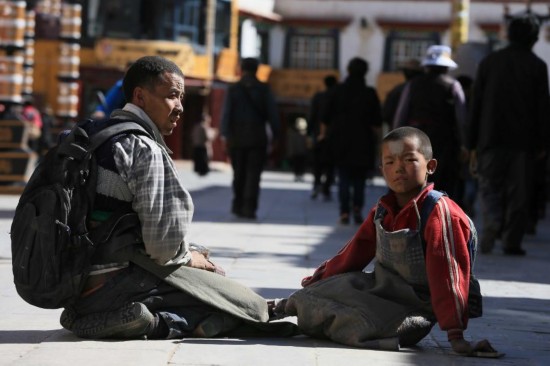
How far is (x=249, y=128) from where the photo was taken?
16.8 meters

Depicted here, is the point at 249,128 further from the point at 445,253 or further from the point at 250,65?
the point at 445,253

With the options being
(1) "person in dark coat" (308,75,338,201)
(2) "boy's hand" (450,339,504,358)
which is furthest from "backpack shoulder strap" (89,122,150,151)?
(1) "person in dark coat" (308,75,338,201)

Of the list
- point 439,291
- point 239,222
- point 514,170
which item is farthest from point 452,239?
point 239,222

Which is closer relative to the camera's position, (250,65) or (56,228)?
(56,228)

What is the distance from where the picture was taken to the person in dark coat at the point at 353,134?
1653cm

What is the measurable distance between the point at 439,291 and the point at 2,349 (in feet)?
6.25

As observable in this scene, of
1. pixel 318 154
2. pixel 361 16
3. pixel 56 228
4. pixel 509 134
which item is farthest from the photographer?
pixel 361 16

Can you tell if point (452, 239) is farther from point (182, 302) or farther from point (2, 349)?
point (2, 349)

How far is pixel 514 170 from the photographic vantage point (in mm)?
12516

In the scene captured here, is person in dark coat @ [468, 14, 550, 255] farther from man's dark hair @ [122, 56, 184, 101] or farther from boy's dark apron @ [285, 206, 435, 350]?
man's dark hair @ [122, 56, 184, 101]

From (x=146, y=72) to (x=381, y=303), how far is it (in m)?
1.50

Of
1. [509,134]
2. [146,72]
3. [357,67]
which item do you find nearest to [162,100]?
[146,72]

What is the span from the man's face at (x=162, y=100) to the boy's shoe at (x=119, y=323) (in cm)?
86

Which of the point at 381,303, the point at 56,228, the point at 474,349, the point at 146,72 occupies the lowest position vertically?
the point at 474,349
